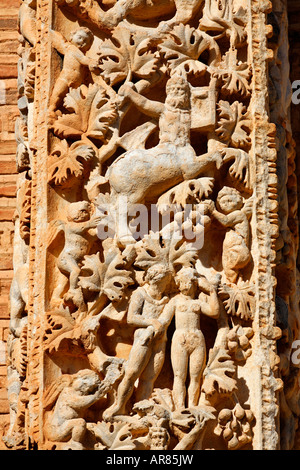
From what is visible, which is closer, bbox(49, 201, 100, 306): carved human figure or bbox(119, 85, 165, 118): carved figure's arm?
bbox(49, 201, 100, 306): carved human figure

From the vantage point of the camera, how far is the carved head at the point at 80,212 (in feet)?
19.1

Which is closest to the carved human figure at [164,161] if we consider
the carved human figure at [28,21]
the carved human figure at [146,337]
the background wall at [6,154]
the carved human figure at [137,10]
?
the carved human figure at [146,337]

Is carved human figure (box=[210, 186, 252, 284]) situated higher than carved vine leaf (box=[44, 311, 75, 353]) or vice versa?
carved human figure (box=[210, 186, 252, 284])

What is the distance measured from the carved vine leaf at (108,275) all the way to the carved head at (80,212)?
20cm

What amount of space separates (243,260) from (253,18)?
3.74 ft

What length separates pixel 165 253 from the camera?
5.70 meters

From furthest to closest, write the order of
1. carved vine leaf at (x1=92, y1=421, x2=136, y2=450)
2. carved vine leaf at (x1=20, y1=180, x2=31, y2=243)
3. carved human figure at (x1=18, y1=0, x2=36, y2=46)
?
1. carved human figure at (x1=18, y1=0, x2=36, y2=46)
2. carved vine leaf at (x1=20, y1=180, x2=31, y2=243)
3. carved vine leaf at (x1=92, y1=421, x2=136, y2=450)

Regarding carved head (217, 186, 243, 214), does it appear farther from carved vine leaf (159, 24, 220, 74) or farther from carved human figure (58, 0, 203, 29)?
carved human figure (58, 0, 203, 29)

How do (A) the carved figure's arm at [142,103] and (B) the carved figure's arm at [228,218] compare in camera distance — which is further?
(A) the carved figure's arm at [142,103]

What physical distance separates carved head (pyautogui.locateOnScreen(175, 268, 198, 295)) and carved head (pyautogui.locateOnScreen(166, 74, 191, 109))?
0.76 m

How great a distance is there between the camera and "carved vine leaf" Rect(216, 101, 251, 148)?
590cm

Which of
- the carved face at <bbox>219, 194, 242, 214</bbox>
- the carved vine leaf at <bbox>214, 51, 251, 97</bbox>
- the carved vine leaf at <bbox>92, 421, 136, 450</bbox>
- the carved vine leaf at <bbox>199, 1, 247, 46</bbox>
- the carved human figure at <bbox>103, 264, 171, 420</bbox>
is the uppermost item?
the carved vine leaf at <bbox>199, 1, 247, 46</bbox>

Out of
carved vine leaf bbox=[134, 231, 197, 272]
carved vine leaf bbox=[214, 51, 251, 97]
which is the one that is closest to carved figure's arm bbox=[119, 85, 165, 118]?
carved vine leaf bbox=[214, 51, 251, 97]

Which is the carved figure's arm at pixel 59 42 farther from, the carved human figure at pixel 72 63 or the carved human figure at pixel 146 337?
the carved human figure at pixel 146 337
